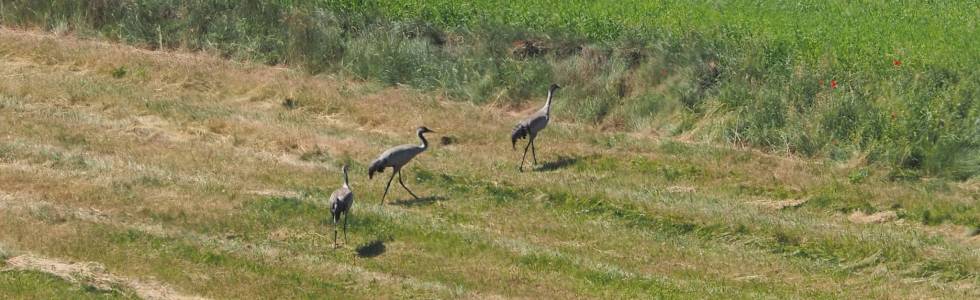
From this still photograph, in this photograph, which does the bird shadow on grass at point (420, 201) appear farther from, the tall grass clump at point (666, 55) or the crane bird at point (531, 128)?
the tall grass clump at point (666, 55)

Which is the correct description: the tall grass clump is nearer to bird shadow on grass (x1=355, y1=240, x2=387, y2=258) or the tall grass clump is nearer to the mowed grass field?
the mowed grass field

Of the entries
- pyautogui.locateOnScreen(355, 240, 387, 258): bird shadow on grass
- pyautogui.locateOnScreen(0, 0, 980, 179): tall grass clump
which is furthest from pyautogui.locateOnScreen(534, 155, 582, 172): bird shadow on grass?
pyautogui.locateOnScreen(355, 240, 387, 258): bird shadow on grass

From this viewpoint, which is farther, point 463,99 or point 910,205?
point 463,99

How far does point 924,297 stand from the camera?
56.8ft

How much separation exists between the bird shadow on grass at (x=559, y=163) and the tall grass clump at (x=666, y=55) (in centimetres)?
250

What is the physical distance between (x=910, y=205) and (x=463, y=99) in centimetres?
940

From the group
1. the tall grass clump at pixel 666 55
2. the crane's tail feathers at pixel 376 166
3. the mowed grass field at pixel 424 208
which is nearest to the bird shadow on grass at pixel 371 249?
the mowed grass field at pixel 424 208

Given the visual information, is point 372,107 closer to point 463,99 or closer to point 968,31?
point 463,99

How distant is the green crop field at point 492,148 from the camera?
18.1 meters

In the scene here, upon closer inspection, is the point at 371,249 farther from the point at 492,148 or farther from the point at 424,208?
the point at 492,148

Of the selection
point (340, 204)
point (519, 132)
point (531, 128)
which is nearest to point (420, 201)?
point (519, 132)

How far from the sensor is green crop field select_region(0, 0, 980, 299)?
714 inches

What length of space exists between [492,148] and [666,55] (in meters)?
4.08

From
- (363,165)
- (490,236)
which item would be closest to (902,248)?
(490,236)
